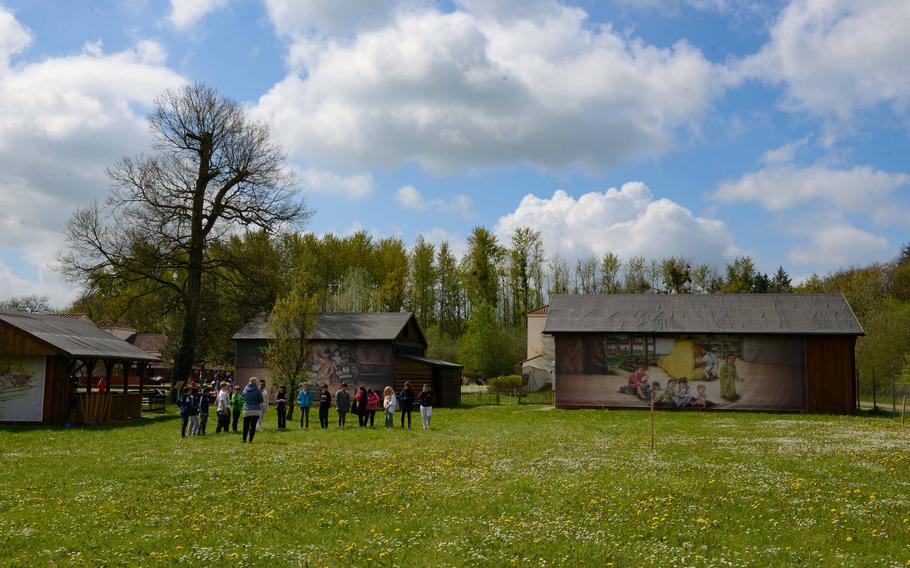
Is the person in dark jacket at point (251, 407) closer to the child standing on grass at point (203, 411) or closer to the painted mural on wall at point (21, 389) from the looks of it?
the child standing on grass at point (203, 411)

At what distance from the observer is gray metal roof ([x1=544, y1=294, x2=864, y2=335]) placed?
124ft

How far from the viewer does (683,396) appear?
37.3 m

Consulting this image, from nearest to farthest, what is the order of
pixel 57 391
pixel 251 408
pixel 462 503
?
pixel 462 503 → pixel 251 408 → pixel 57 391

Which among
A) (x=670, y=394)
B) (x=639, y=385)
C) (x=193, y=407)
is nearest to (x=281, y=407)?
(x=193, y=407)

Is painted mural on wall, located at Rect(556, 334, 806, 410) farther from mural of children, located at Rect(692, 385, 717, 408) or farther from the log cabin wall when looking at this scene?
the log cabin wall

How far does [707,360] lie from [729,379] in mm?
1385

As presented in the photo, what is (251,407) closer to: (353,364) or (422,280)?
(353,364)

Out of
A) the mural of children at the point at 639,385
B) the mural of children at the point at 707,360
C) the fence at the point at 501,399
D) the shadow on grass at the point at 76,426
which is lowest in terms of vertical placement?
the shadow on grass at the point at 76,426

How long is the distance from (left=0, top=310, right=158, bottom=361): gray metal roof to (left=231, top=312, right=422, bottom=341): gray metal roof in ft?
23.5

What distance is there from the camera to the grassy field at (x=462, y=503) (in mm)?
8664

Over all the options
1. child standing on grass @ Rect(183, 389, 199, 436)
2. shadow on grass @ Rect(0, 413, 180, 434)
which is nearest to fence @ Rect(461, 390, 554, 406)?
shadow on grass @ Rect(0, 413, 180, 434)

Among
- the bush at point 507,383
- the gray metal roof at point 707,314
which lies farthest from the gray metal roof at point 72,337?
the bush at point 507,383

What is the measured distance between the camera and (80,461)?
17.1 metres

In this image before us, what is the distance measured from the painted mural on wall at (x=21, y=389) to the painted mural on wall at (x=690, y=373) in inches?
929
